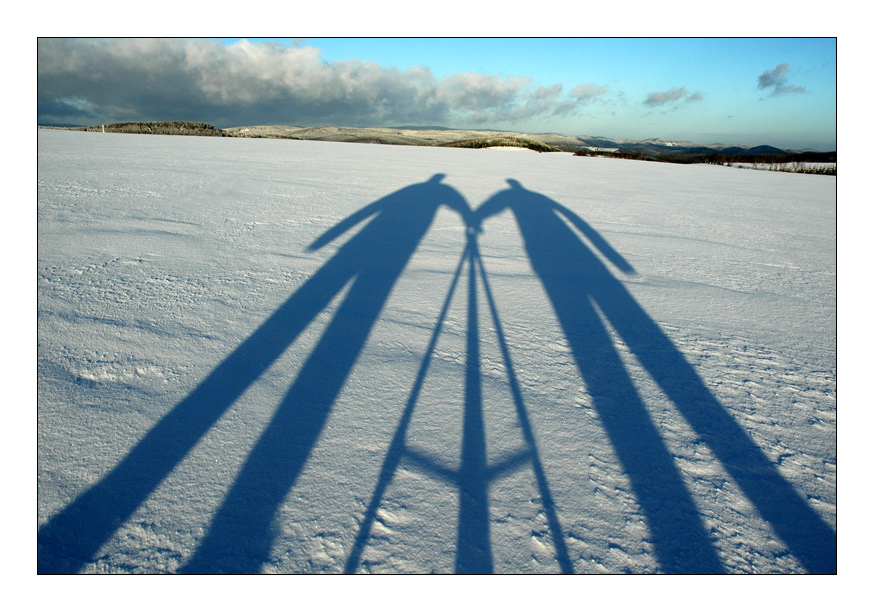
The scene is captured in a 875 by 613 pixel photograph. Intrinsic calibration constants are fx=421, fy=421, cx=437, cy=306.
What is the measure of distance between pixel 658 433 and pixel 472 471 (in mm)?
803

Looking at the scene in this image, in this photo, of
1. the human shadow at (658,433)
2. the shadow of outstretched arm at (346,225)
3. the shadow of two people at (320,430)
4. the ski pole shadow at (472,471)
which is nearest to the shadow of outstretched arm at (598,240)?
the human shadow at (658,433)

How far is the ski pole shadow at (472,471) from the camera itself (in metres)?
1.22

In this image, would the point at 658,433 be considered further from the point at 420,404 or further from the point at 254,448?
the point at 254,448

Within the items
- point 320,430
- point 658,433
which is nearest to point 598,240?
point 658,433

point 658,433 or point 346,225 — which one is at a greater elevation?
point 346,225

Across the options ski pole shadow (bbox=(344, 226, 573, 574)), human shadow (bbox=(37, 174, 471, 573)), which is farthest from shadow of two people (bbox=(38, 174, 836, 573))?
ski pole shadow (bbox=(344, 226, 573, 574))

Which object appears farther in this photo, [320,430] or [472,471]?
[320,430]

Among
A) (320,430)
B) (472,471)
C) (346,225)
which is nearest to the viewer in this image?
(472,471)

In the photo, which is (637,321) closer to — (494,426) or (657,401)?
(657,401)

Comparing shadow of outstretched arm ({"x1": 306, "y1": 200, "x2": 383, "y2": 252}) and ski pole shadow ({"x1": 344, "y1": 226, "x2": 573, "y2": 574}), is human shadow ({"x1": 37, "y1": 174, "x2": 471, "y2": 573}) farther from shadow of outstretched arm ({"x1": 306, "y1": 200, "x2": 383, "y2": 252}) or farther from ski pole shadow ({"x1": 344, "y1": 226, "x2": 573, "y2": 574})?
shadow of outstretched arm ({"x1": 306, "y1": 200, "x2": 383, "y2": 252})

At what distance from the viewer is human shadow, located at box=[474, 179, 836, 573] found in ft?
4.29

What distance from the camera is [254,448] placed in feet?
4.97

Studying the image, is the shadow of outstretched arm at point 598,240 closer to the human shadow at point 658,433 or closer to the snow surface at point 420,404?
the snow surface at point 420,404
